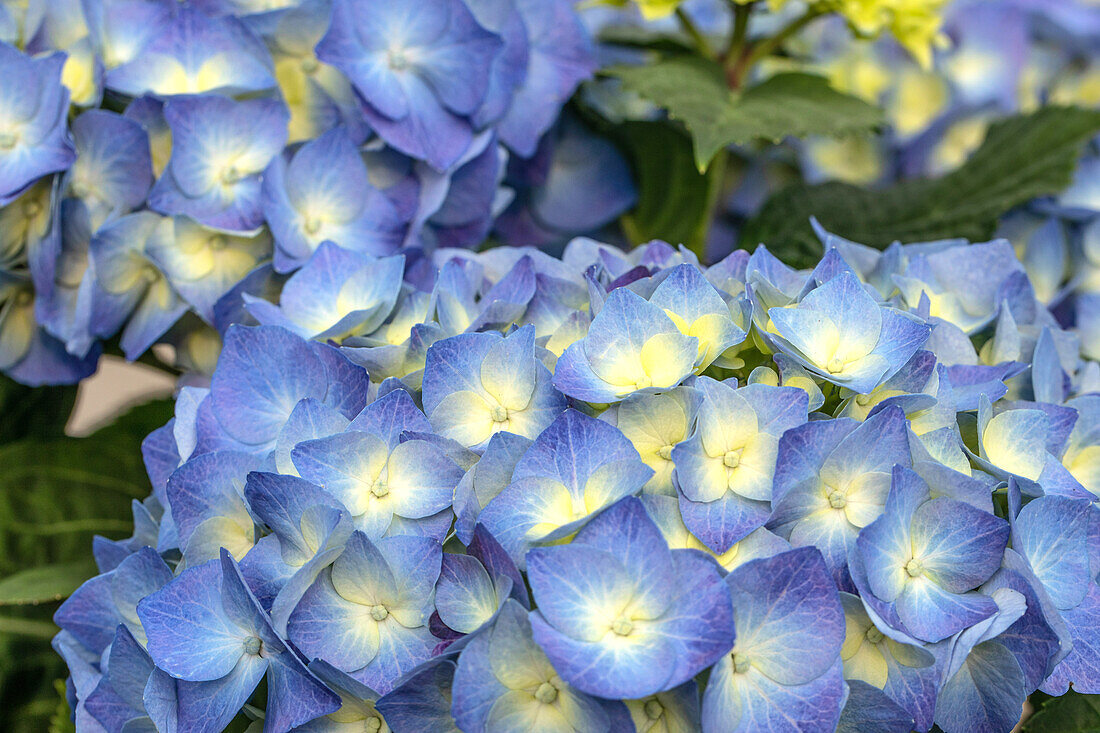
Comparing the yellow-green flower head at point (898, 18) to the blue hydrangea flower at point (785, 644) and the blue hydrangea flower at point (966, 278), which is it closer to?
the blue hydrangea flower at point (966, 278)

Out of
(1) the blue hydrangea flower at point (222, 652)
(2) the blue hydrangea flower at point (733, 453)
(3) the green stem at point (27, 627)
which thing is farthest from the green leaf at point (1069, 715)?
(3) the green stem at point (27, 627)

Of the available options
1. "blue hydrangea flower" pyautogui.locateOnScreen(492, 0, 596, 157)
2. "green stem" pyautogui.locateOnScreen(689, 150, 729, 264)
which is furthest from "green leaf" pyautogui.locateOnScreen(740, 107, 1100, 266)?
"blue hydrangea flower" pyautogui.locateOnScreen(492, 0, 596, 157)

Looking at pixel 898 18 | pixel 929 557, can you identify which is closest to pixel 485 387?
pixel 929 557

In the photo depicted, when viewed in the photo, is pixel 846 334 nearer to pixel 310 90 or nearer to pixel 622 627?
pixel 622 627

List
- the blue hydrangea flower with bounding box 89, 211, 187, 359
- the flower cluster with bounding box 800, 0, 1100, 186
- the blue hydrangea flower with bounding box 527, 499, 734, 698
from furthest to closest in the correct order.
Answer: the flower cluster with bounding box 800, 0, 1100, 186
the blue hydrangea flower with bounding box 89, 211, 187, 359
the blue hydrangea flower with bounding box 527, 499, 734, 698

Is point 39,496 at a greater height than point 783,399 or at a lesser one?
lesser

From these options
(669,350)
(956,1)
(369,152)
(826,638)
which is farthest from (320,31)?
(956,1)

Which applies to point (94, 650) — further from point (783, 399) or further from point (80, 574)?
point (783, 399)

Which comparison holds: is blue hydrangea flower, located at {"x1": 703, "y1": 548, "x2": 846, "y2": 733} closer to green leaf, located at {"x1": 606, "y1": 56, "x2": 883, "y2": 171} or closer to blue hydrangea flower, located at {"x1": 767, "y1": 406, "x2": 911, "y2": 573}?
blue hydrangea flower, located at {"x1": 767, "y1": 406, "x2": 911, "y2": 573}
